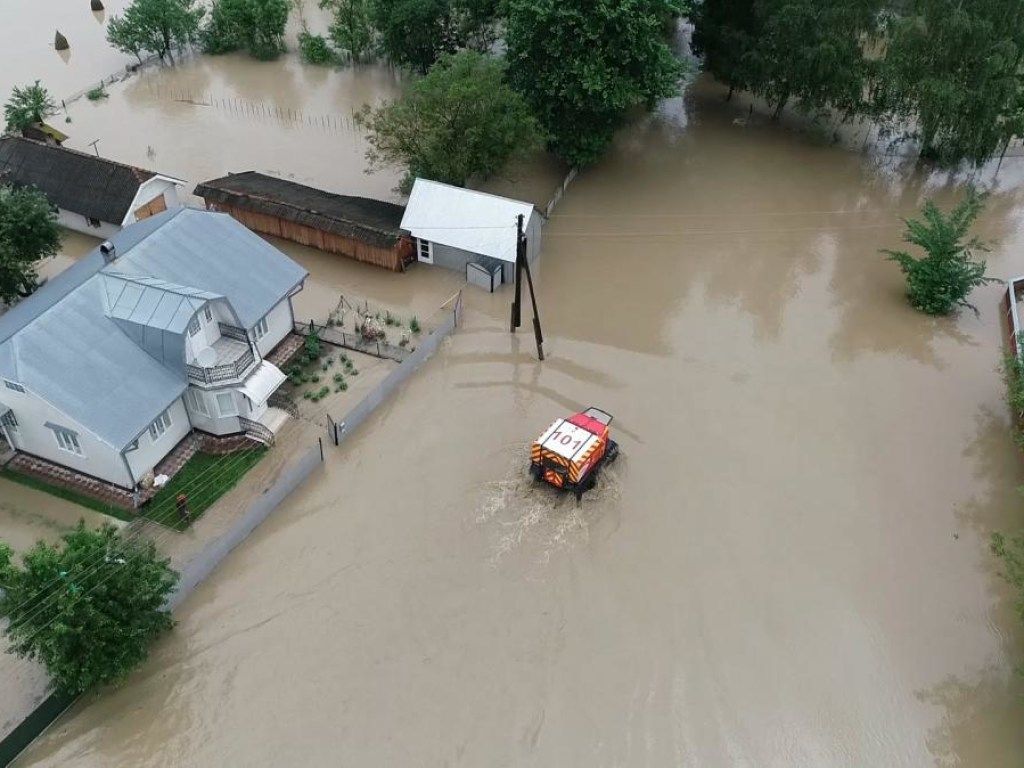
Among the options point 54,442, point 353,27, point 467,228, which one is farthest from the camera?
point 353,27

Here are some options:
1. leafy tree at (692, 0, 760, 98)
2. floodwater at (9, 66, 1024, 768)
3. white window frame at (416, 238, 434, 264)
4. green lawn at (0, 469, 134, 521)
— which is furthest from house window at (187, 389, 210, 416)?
leafy tree at (692, 0, 760, 98)

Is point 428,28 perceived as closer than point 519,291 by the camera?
No

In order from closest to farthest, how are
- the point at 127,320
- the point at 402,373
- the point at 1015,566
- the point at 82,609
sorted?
1. the point at 82,609
2. the point at 1015,566
3. the point at 127,320
4. the point at 402,373

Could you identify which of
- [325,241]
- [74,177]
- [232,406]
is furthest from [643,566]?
[74,177]

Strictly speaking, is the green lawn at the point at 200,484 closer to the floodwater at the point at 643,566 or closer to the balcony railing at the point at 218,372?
the floodwater at the point at 643,566

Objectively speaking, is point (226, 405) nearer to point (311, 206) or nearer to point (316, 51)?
point (311, 206)

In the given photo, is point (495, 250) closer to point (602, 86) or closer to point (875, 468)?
point (602, 86)

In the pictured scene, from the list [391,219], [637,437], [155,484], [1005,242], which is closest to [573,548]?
[637,437]
